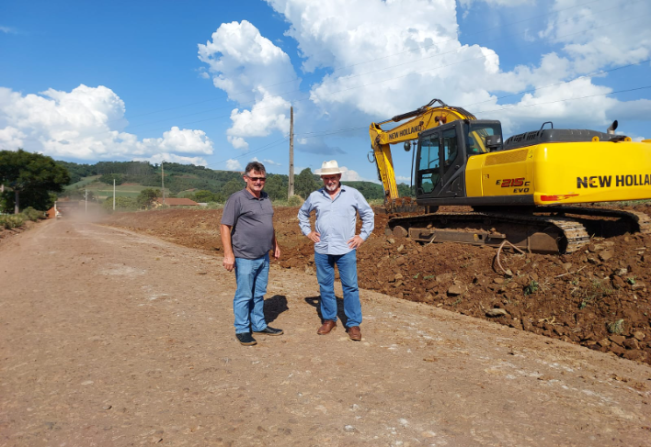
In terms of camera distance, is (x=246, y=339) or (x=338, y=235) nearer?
(x=246, y=339)

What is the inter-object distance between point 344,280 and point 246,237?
119 centimetres

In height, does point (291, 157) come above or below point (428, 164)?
above

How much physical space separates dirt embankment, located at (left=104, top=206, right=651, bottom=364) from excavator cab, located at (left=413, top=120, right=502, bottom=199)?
4.50 ft

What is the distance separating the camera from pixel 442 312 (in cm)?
659

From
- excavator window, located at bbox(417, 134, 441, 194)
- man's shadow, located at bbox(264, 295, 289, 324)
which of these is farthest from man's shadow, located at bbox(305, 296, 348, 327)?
excavator window, located at bbox(417, 134, 441, 194)

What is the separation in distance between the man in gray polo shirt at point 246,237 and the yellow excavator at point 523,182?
4.91 metres

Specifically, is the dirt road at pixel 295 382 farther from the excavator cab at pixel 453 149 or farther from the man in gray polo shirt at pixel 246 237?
the excavator cab at pixel 453 149

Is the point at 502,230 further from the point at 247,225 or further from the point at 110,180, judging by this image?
the point at 110,180

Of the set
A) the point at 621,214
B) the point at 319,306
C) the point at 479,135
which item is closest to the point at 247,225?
the point at 319,306

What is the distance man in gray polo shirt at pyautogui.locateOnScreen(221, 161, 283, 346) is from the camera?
14.6ft

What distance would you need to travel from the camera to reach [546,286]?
6.43m

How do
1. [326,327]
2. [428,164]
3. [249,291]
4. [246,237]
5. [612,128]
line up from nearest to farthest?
[246,237] → [249,291] → [326,327] → [612,128] → [428,164]

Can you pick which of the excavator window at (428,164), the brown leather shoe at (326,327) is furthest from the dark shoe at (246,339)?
the excavator window at (428,164)

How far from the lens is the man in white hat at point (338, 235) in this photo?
4676mm
